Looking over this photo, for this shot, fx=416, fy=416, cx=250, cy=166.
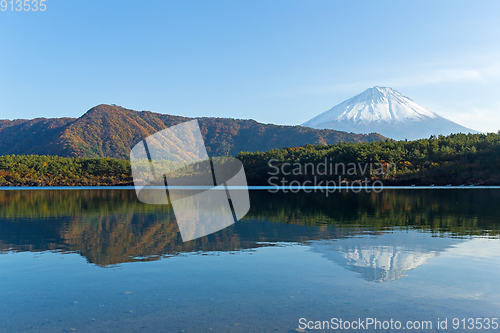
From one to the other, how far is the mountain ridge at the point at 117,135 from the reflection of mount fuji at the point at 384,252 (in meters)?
139

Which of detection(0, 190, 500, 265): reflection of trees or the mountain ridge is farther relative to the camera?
the mountain ridge

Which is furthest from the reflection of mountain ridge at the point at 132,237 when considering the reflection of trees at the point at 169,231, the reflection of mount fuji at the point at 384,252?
the reflection of mount fuji at the point at 384,252

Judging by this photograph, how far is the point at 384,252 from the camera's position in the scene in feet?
29.6

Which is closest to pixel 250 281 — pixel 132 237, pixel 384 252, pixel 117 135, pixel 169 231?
pixel 384 252

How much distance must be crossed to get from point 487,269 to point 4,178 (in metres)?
89.5

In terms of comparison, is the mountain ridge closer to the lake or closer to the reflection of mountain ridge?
the reflection of mountain ridge

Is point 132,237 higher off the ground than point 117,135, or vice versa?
point 117,135

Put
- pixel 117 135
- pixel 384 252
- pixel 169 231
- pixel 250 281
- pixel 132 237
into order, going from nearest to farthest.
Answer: pixel 250 281
pixel 384 252
pixel 132 237
pixel 169 231
pixel 117 135

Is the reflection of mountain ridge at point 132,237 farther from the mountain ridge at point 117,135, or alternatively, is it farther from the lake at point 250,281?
the mountain ridge at point 117,135

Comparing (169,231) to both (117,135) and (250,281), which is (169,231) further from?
(117,135)

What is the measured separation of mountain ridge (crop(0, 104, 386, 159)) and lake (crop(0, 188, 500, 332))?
140 metres

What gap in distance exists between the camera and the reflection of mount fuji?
7418mm

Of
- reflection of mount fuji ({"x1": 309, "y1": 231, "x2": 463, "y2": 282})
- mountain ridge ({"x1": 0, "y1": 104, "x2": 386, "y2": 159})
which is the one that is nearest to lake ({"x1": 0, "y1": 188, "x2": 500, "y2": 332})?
reflection of mount fuji ({"x1": 309, "y1": 231, "x2": 463, "y2": 282})

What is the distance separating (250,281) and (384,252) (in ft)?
12.2
